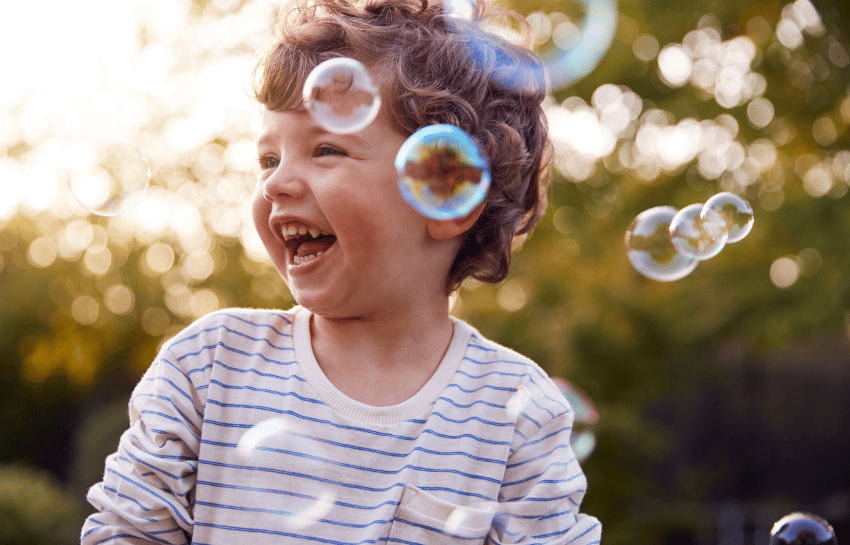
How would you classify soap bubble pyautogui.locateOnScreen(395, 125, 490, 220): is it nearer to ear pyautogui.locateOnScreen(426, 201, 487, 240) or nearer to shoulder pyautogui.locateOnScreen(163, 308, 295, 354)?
ear pyautogui.locateOnScreen(426, 201, 487, 240)

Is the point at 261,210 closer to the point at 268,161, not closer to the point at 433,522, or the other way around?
the point at 268,161

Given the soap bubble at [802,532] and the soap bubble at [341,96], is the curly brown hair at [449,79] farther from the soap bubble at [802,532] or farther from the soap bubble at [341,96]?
the soap bubble at [802,532]

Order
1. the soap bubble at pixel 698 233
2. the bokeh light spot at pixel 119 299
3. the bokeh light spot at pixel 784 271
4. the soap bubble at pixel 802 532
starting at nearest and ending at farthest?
the soap bubble at pixel 802 532
the soap bubble at pixel 698 233
the bokeh light spot at pixel 784 271
the bokeh light spot at pixel 119 299

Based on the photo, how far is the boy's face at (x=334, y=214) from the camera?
162 cm

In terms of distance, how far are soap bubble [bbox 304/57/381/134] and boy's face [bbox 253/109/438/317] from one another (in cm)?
3

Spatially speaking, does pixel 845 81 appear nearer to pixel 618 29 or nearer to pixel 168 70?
pixel 618 29

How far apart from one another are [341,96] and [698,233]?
163 cm

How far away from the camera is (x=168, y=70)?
26.2 feet

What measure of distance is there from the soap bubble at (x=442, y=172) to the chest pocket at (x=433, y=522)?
61 cm

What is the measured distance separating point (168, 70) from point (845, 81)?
6.13m

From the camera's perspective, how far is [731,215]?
2729mm

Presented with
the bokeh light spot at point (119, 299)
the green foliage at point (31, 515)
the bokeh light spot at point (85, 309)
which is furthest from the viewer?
the bokeh light spot at point (85, 309)

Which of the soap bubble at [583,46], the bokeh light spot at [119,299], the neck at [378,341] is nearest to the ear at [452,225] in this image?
the neck at [378,341]

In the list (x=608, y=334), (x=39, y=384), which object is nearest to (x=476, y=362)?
(x=608, y=334)
